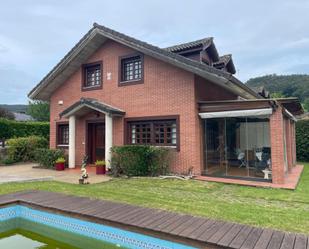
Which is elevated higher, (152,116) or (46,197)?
(152,116)

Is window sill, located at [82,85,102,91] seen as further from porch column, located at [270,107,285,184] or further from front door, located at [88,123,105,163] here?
porch column, located at [270,107,285,184]

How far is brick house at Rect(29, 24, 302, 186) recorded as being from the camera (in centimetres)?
1178

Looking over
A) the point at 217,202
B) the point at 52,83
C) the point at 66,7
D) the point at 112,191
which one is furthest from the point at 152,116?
the point at 66,7

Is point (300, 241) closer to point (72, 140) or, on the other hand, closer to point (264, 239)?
point (264, 239)

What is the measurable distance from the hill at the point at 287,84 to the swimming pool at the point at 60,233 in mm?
51945

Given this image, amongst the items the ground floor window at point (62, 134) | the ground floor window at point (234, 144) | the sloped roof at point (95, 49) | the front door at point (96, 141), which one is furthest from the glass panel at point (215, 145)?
the ground floor window at point (62, 134)

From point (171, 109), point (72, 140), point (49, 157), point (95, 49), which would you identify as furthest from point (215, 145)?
point (49, 157)

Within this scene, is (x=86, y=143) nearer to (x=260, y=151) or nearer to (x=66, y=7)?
(x=66, y=7)

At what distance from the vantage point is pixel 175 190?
988 cm

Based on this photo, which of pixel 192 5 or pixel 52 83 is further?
pixel 52 83

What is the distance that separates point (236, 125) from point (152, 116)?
4.20 m

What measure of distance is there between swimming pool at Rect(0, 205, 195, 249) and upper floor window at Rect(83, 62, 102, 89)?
991 cm

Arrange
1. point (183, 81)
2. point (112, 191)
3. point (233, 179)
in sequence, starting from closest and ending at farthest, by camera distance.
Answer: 1. point (112, 191)
2. point (233, 179)
3. point (183, 81)

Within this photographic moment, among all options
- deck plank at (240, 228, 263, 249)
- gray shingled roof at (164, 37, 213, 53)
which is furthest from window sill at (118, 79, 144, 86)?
deck plank at (240, 228, 263, 249)
